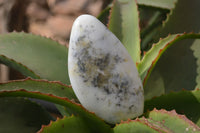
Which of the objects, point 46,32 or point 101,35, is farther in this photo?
point 46,32

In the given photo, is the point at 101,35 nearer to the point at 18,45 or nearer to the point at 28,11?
the point at 18,45

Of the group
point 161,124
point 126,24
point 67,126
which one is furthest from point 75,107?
point 126,24

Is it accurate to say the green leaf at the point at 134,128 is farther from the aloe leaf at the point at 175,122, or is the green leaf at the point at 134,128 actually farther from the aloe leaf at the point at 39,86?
the aloe leaf at the point at 39,86

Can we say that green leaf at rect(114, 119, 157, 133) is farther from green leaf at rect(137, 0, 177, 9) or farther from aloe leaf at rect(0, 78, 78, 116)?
green leaf at rect(137, 0, 177, 9)

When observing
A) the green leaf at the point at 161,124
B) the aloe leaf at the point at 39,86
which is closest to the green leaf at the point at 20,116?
the aloe leaf at the point at 39,86

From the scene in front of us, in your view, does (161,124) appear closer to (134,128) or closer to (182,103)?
(134,128)

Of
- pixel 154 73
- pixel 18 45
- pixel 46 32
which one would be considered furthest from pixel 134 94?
pixel 46 32
